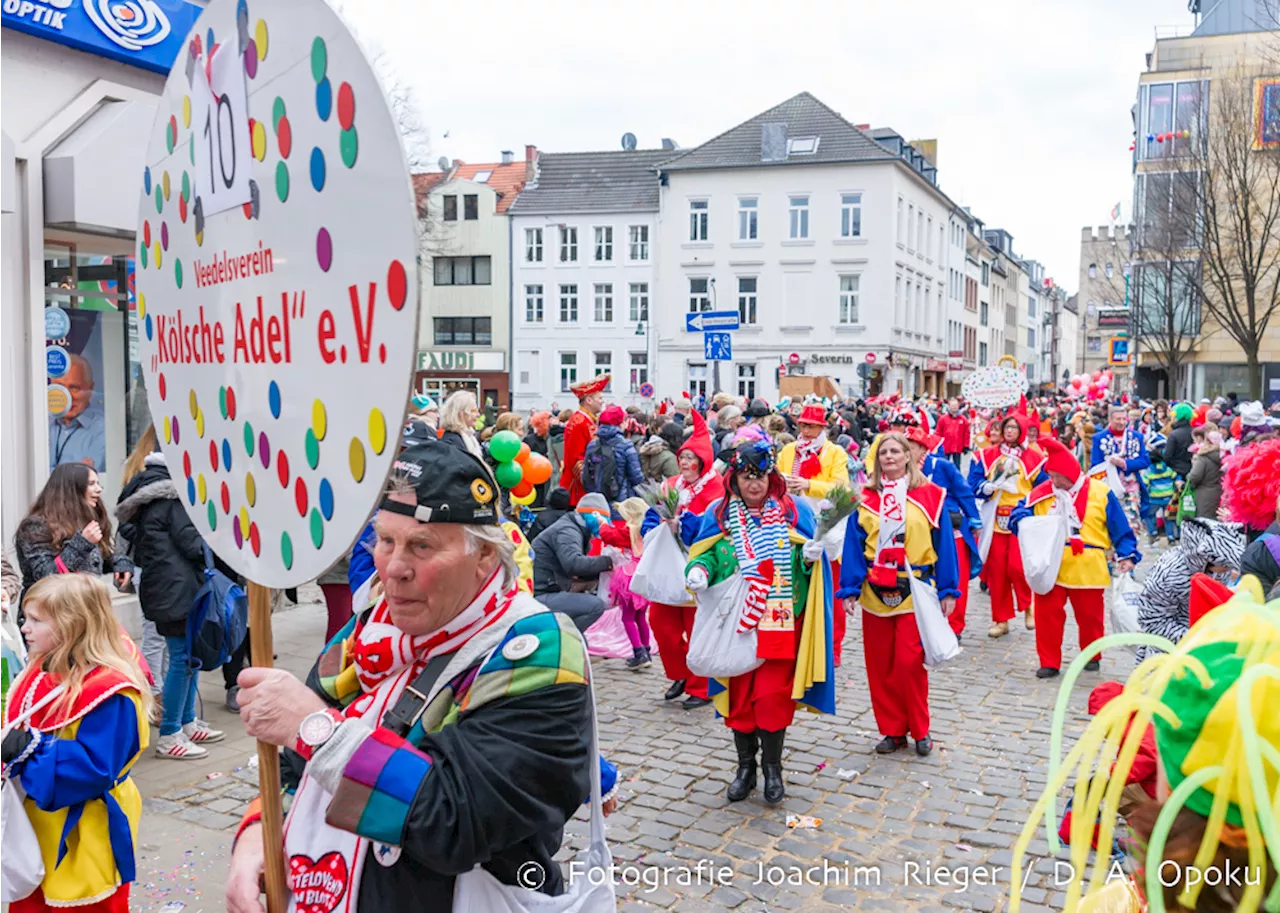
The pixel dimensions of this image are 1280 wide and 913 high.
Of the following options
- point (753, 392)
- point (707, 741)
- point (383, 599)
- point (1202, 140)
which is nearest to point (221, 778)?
point (707, 741)

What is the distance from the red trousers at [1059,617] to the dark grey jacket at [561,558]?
3.48m

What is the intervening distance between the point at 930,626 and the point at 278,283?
5.03 m

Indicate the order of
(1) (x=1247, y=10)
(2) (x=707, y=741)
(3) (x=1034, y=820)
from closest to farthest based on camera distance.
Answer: (3) (x=1034, y=820) → (2) (x=707, y=741) → (1) (x=1247, y=10)

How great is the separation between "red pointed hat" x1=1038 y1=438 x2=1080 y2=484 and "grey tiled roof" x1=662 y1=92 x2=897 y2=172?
116 feet

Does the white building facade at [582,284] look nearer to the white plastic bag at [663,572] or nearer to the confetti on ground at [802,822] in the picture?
the white plastic bag at [663,572]

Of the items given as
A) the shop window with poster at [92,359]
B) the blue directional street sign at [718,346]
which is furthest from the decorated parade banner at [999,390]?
the shop window with poster at [92,359]

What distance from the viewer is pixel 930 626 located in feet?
19.5

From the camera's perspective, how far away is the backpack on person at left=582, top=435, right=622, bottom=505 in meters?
9.36

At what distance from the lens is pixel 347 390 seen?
1.52 meters

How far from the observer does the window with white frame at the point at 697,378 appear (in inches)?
1666

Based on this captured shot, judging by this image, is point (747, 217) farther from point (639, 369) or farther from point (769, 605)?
point (769, 605)

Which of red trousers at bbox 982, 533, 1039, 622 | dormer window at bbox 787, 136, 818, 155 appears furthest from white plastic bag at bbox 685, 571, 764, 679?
dormer window at bbox 787, 136, 818, 155

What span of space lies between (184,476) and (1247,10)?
1907 inches

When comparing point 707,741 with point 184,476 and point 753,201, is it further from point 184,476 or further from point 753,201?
point 753,201
